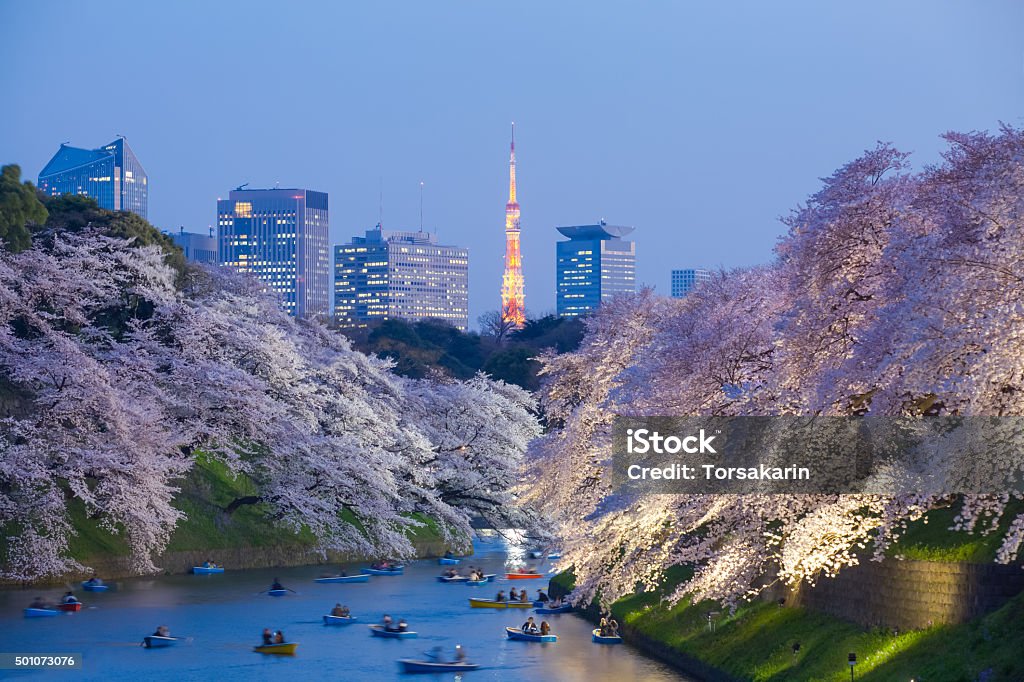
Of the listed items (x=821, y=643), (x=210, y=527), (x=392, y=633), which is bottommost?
(x=392, y=633)

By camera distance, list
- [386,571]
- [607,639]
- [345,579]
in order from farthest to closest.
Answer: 1. [386,571]
2. [345,579]
3. [607,639]

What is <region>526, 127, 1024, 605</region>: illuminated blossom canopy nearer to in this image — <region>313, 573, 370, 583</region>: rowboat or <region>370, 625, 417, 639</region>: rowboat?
<region>370, 625, 417, 639</region>: rowboat

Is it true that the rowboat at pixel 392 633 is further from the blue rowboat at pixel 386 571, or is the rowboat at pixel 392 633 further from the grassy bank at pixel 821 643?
the blue rowboat at pixel 386 571

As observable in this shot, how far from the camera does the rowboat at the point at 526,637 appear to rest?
1501 inches

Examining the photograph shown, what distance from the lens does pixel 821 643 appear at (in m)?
26.5

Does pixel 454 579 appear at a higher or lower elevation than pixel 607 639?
lower

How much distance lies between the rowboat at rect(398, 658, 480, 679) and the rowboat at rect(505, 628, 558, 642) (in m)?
4.02

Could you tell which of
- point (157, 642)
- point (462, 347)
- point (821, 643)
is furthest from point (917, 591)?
point (462, 347)

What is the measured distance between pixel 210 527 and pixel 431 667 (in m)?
21.0

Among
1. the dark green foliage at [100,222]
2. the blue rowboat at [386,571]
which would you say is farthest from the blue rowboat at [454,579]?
the dark green foliage at [100,222]

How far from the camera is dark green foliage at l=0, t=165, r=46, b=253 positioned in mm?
50406

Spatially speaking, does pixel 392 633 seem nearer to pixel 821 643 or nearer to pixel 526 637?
pixel 526 637

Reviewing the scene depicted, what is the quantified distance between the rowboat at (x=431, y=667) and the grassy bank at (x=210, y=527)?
53.6ft

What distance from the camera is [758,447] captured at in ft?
84.2
